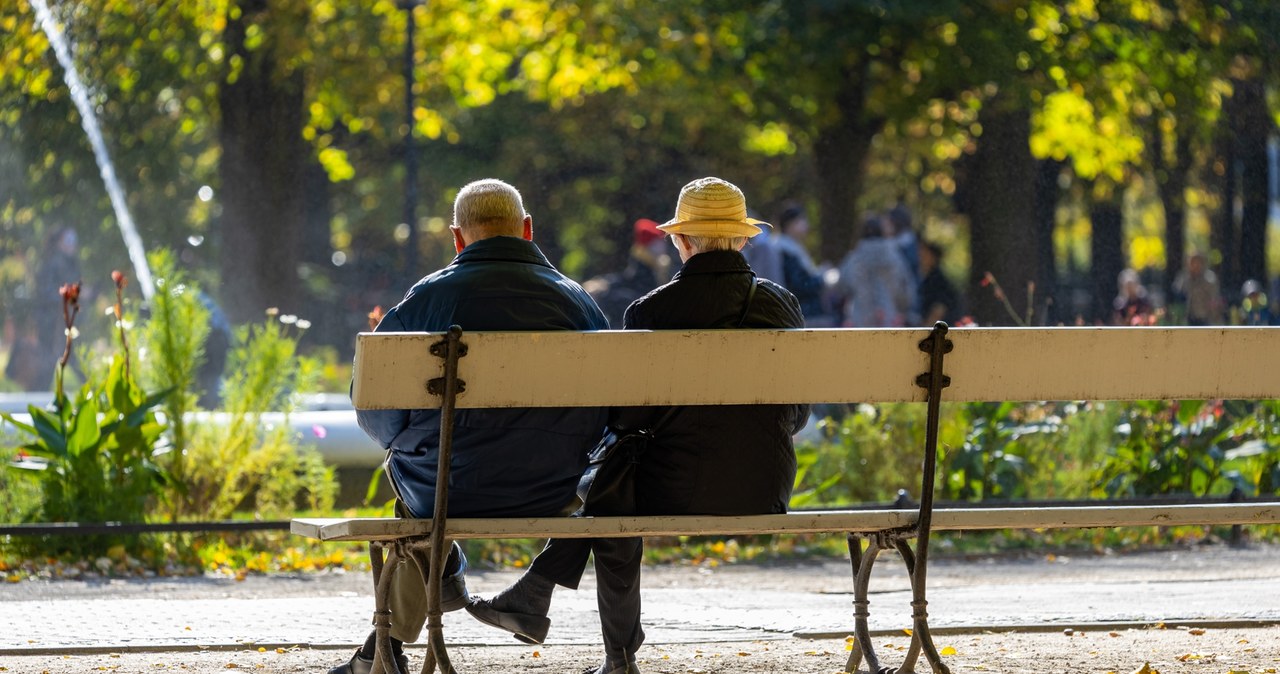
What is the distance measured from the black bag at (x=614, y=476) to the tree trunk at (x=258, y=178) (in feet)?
37.5

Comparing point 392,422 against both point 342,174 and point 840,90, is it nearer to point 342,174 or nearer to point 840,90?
point 840,90

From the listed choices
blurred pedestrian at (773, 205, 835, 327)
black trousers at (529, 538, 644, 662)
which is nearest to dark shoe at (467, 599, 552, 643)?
black trousers at (529, 538, 644, 662)

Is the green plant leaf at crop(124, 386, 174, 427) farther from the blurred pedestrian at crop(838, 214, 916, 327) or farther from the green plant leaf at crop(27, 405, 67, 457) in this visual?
the blurred pedestrian at crop(838, 214, 916, 327)

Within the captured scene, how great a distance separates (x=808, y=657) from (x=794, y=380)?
117 centimetres

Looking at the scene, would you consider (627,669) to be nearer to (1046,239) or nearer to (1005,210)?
(1005,210)

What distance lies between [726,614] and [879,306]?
8507 mm

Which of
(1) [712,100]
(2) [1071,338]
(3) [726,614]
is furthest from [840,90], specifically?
(2) [1071,338]

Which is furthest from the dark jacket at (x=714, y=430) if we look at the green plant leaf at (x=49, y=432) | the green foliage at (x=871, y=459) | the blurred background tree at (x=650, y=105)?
the blurred background tree at (x=650, y=105)

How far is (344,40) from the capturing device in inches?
693

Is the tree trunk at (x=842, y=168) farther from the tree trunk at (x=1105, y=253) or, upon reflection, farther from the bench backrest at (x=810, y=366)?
the bench backrest at (x=810, y=366)

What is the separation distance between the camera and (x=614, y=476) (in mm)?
4934

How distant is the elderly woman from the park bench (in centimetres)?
13

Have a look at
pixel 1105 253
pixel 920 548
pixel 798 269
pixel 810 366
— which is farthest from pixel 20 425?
pixel 1105 253

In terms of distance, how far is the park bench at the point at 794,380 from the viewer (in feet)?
14.7
